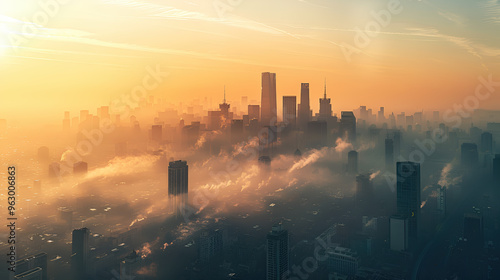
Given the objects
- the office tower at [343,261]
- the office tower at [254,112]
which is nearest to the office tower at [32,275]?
the office tower at [343,261]

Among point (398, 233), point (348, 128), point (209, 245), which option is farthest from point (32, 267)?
point (348, 128)

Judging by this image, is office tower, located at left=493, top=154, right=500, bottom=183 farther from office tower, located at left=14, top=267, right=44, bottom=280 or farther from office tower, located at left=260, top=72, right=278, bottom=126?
office tower, located at left=14, top=267, right=44, bottom=280

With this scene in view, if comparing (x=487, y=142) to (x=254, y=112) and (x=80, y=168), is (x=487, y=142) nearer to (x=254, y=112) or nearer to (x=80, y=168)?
(x=254, y=112)

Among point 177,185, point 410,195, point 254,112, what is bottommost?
point 410,195

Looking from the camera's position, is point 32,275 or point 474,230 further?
point 474,230

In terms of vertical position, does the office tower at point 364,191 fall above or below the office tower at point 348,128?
below

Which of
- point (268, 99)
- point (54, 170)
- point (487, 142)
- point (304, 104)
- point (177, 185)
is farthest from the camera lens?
point (304, 104)

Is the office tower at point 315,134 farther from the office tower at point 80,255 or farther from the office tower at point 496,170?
the office tower at point 80,255
